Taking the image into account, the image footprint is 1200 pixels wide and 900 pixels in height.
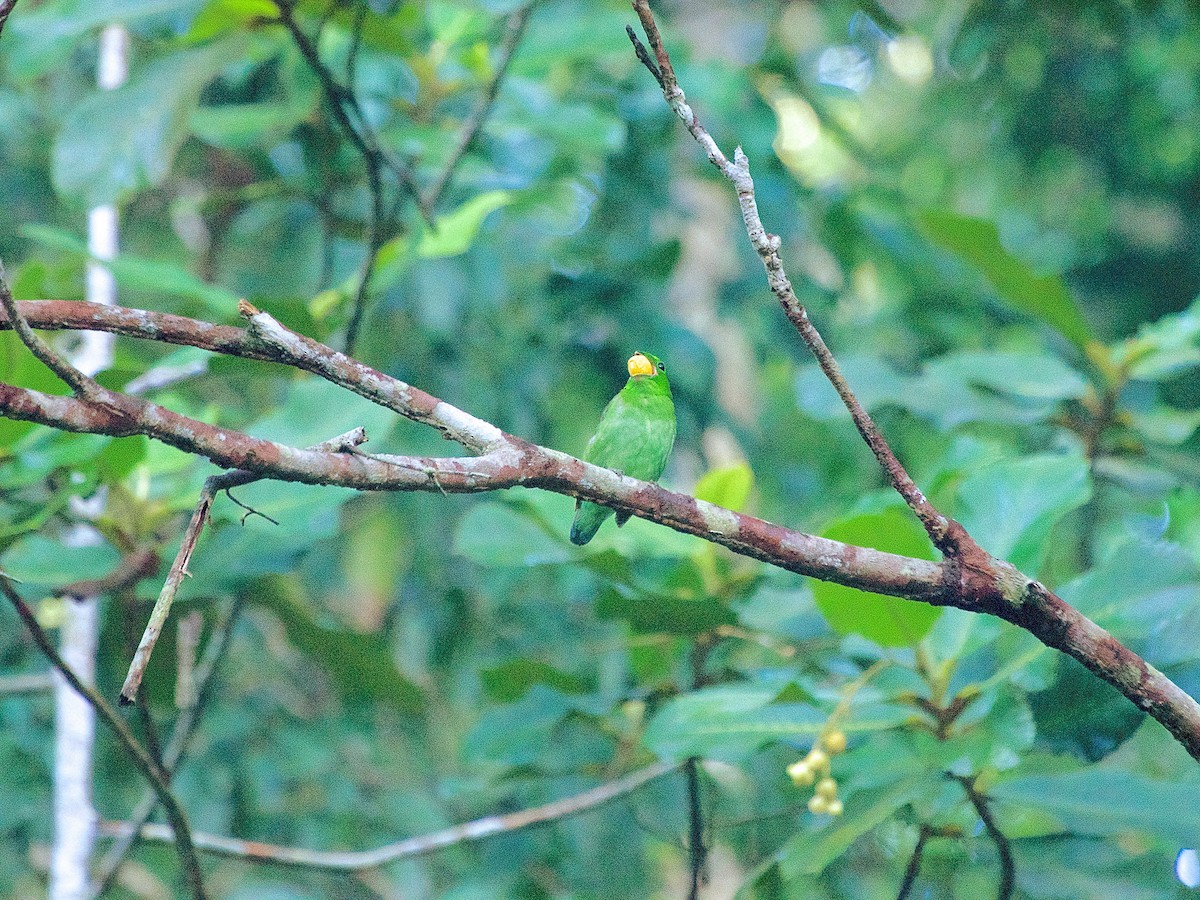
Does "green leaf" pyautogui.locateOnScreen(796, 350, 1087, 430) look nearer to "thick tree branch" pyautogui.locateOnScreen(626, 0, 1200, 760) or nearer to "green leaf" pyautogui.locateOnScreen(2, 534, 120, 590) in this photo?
"thick tree branch" pyautogui.locateOnScreen(626, 0, 1200, 760)

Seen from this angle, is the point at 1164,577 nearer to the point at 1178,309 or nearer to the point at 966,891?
the point at 966,891

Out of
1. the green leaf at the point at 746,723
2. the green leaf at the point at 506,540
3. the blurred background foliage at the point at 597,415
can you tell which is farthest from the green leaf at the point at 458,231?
the green leaf at the point at 746,723

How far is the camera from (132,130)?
239cm

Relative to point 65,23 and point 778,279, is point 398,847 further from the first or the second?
point 65,23

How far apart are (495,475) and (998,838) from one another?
102cm

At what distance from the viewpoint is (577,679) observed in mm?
2479

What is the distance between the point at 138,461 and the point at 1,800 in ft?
→ 4.88

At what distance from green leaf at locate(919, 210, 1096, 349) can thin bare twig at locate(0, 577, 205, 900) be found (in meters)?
1.86

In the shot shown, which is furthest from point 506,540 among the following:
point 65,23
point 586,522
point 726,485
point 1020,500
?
point 65,23

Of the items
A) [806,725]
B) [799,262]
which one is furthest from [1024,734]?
[799,262]

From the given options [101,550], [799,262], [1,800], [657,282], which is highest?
[799,262]

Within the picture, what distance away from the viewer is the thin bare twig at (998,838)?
1733 mm

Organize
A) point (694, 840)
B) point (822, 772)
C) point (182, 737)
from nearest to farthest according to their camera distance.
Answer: point (822, 772)
point (694, 840)
point (182, 737)

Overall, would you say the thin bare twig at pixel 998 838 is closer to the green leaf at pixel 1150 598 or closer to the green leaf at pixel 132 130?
the green leaf at pixel 1150 598
